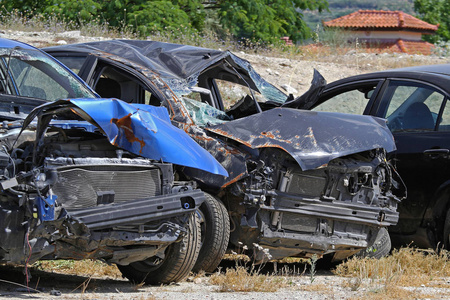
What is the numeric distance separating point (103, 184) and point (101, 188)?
3 centimetres

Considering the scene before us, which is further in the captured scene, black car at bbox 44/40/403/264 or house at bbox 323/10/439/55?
house at bbox 323/10/439/55

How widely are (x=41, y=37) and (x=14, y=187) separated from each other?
13.3m

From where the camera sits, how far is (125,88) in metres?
7.42

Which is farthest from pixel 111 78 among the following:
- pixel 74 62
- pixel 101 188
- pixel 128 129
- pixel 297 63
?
pixel 297 63

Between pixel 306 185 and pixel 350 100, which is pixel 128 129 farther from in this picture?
pixel 350 100

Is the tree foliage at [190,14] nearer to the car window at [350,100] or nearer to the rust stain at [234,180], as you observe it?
the car window at [350,100]

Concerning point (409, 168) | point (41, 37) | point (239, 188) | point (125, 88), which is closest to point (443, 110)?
point (409, 168)

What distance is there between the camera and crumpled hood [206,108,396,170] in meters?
6.22

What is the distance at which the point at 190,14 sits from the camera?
83.3 feet

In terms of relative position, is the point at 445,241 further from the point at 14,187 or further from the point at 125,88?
the point at 14,187

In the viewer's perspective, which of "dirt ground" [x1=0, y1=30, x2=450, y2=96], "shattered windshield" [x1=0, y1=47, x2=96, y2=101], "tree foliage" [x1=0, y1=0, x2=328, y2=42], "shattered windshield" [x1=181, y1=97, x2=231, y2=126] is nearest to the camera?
"shattered windshield" [x1=181, y1=97, x2=231, y2=126]

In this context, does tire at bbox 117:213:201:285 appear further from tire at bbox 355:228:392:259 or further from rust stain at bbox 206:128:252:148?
tire at bbox 355:228:392:259

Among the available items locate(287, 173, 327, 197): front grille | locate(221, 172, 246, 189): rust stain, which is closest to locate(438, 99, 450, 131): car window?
locate(287, 173, 327, 197): front grille

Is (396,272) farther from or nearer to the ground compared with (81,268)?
farther from the ground
